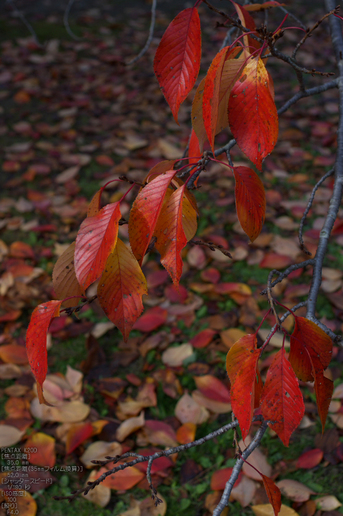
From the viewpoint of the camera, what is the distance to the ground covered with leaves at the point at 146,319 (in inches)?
38.7

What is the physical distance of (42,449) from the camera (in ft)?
3.43

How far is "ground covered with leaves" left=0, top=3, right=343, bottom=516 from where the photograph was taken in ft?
3.22

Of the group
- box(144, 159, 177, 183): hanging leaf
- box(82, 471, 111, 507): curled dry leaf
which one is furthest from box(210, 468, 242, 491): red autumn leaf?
box(144, 159, 177, 183): hanging leaf

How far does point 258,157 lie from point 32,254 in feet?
4.30

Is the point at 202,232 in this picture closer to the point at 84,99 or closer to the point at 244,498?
the point at 244,498

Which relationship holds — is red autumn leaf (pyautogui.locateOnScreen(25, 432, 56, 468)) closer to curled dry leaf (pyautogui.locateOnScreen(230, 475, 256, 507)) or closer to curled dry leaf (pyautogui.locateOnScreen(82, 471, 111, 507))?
curled dry leaf (pyautogui.locateOnScreen(82, 471, 111, 507))

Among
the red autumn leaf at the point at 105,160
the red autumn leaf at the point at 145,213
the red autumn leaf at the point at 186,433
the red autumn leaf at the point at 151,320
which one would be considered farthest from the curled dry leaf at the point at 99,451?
the red autumn leaf at the point at 105,160

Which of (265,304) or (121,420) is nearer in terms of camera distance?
(121,420)

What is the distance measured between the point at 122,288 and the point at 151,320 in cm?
86

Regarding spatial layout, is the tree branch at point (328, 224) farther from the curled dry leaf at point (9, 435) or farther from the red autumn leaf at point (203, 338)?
the curled dry leaf at point (9, 435)

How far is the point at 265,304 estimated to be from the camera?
140 centimetres

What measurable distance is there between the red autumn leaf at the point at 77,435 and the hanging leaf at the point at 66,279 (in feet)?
2.09

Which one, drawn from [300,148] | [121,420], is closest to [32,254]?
[121,420]

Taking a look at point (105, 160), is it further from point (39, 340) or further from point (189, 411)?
point (39, 340)
